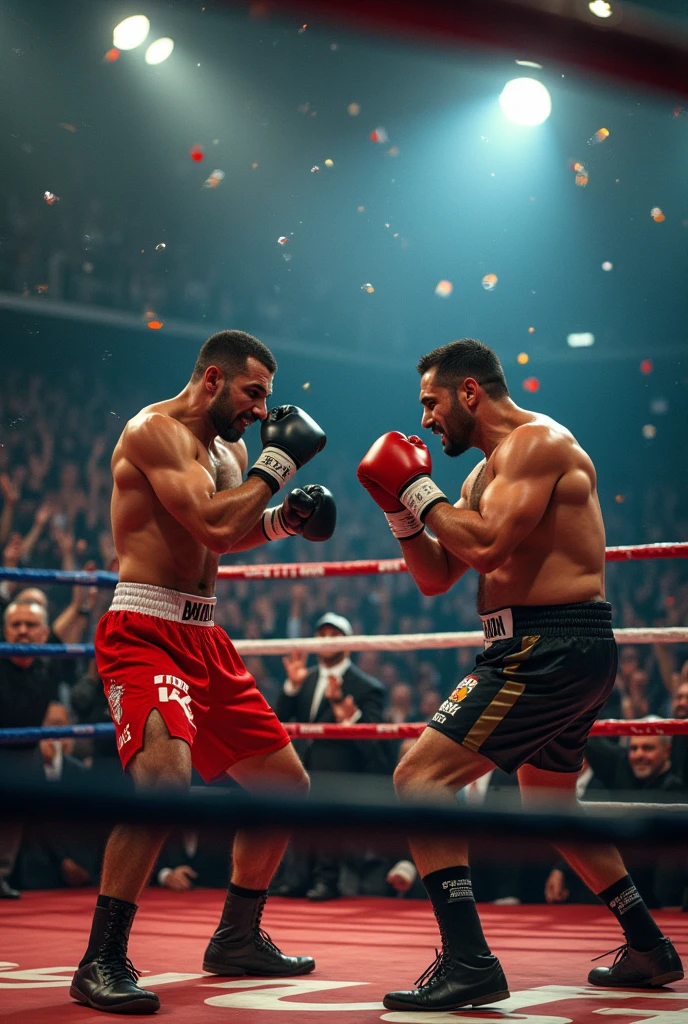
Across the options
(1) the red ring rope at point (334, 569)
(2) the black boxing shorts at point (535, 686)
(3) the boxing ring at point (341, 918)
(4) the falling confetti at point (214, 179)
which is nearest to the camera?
(3) the boxing ring at point (341, 918)

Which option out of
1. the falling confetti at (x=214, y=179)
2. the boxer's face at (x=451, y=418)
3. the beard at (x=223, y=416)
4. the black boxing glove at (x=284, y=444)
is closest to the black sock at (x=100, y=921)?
the black boxing glove at (x=284, y=444)

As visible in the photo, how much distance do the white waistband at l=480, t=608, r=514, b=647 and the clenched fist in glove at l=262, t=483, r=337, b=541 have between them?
508mm

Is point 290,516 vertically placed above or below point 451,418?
below

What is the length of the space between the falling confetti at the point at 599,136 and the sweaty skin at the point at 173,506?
23.5 feet

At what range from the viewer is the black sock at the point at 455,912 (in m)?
2.14

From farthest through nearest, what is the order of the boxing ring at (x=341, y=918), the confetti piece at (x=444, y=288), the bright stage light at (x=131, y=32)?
the confetti piece at (x=444, y=288)
the bright stage light at (x=131, y=32)
the boxing ring at (x=341, y=918)

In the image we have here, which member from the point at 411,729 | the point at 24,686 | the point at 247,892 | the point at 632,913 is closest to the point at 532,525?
the point at 632,913

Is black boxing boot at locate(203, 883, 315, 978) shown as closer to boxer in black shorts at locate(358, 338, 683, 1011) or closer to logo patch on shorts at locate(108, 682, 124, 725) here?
boxer in black shorts at locate(358, 338, 683, 1011)

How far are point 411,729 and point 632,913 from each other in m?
1.28

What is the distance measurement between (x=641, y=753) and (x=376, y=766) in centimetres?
102

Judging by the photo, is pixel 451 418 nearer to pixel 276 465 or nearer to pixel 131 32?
pixel 276 465

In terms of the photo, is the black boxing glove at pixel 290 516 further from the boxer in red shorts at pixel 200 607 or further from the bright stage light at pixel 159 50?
the bright stage light at pixel 159 50

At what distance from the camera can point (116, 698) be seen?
238 centimetres

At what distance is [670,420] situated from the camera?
35.8 feet
